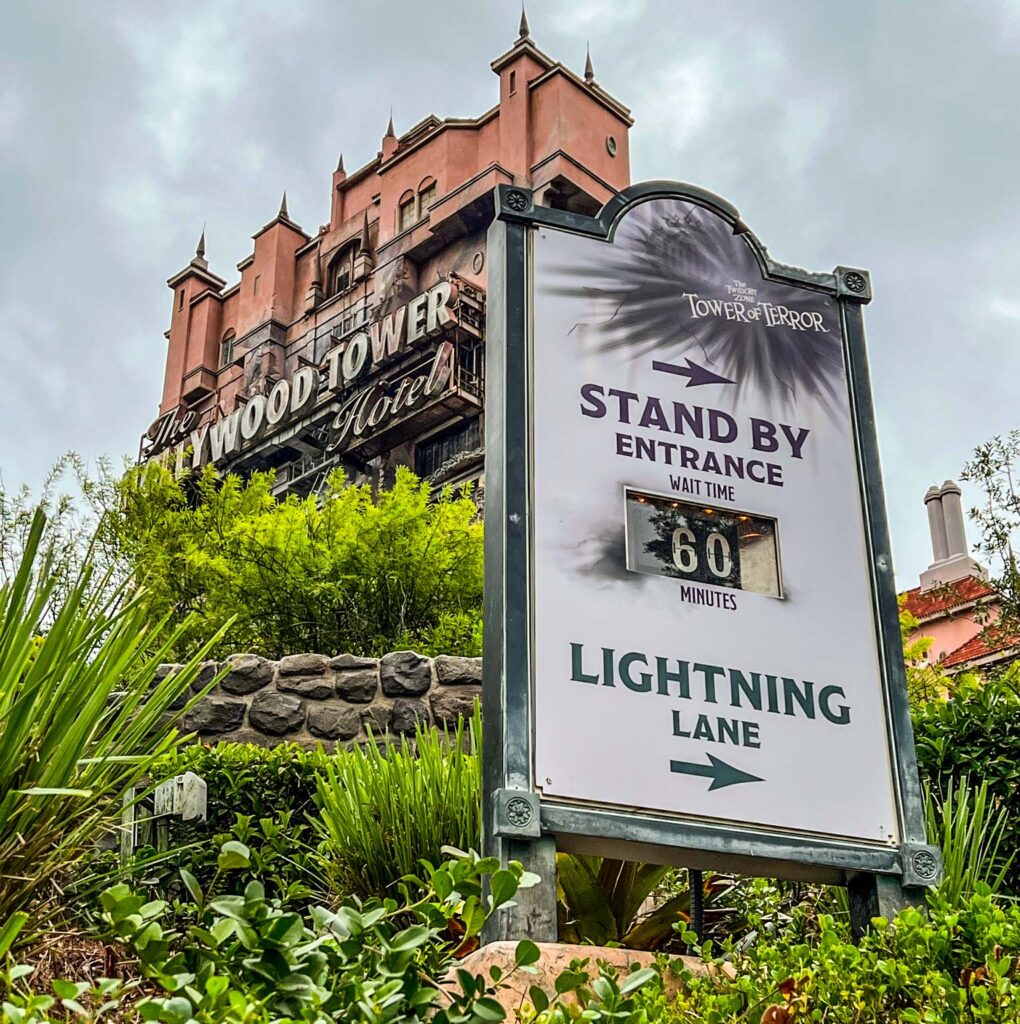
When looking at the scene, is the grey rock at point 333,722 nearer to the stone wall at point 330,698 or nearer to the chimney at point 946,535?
the stone wall at point 330,698

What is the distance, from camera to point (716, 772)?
4.55m

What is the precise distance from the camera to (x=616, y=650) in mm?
4625

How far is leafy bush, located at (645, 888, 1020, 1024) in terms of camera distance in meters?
3.25

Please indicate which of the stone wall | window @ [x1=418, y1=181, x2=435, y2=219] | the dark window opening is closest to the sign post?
the stone wall

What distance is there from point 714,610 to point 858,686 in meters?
0.59

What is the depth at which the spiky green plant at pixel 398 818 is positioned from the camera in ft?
16.3

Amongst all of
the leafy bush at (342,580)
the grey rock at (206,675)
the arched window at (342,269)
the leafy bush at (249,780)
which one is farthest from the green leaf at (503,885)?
the arched window at (342,269)

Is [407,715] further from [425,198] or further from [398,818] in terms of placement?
[425,198]

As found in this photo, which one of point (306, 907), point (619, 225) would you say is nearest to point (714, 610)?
point (619, 225)

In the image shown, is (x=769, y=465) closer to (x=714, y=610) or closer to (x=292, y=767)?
(x=714, y=610)

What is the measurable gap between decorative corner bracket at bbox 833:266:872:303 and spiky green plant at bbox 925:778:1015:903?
1.93 m

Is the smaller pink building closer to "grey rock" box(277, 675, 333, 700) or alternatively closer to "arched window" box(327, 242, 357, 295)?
"grey rock" box(277, 675, 333, 700)

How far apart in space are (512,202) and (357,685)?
3.62 metres

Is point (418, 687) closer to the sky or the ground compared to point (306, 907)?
closer to the sky
